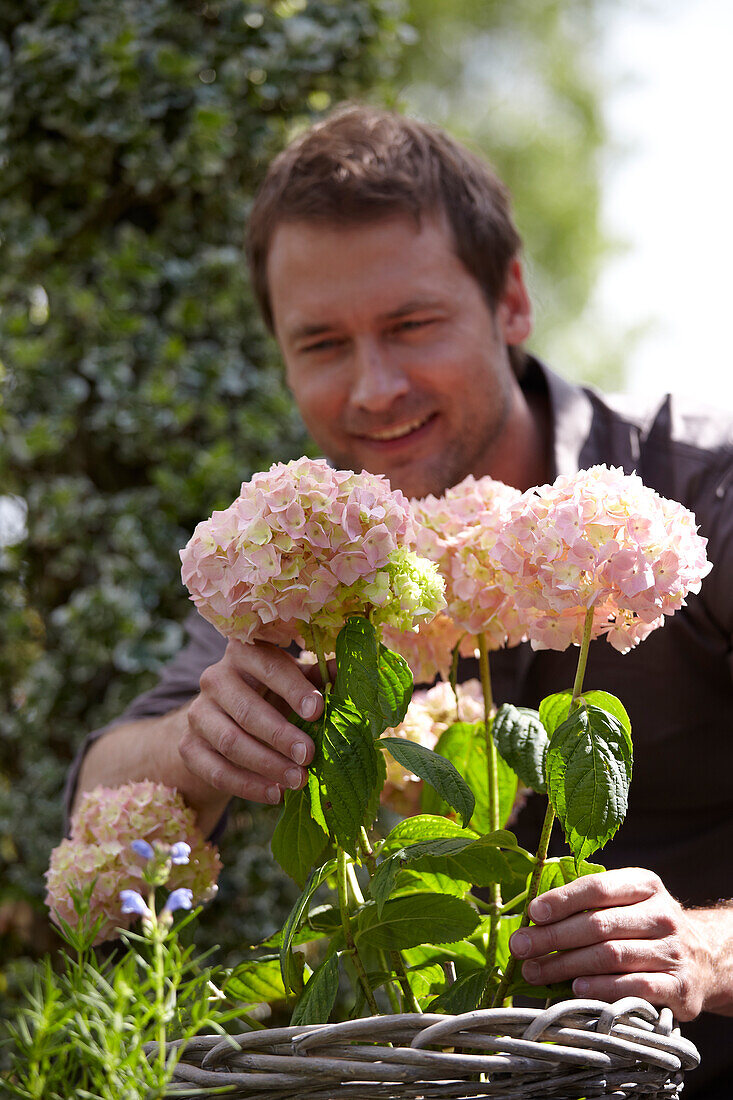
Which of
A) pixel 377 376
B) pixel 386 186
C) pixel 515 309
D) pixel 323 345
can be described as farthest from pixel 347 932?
pixel 515 309

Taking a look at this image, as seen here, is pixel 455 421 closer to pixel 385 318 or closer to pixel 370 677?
pixel 385 318

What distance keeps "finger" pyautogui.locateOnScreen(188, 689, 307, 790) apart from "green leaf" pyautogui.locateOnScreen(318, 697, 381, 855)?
1.8 inches

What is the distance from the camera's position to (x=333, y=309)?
6.00 feet

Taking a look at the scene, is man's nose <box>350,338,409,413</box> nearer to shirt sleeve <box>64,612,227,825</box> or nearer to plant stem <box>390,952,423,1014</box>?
shirt sleeve <box>64,612,227,825</box>

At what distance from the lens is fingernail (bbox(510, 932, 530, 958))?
2.74 ft

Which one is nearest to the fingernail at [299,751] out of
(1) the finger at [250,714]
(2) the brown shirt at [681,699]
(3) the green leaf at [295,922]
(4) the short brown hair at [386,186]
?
(1) the finger at [250,714]

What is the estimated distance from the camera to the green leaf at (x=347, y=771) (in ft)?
2.74

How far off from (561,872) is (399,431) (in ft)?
3.88

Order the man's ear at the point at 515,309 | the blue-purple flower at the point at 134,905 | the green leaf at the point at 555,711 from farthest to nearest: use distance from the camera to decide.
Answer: the man's ear at the point at 515,309
the green leaf at the point at 555,711
the blue-purple flower at the point at 134,905

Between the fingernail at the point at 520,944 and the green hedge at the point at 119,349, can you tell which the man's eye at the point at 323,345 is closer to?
the green hedge at the point at 119,349

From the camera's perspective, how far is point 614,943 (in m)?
0.84

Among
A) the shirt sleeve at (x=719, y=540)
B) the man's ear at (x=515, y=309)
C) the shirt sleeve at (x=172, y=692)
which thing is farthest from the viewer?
the man's ear at (x=515, y=309)

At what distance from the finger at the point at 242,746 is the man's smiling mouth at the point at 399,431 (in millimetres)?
980

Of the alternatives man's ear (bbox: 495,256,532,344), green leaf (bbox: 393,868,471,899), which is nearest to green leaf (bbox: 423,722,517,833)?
green leaf (bbox: 393,868,471,899)
